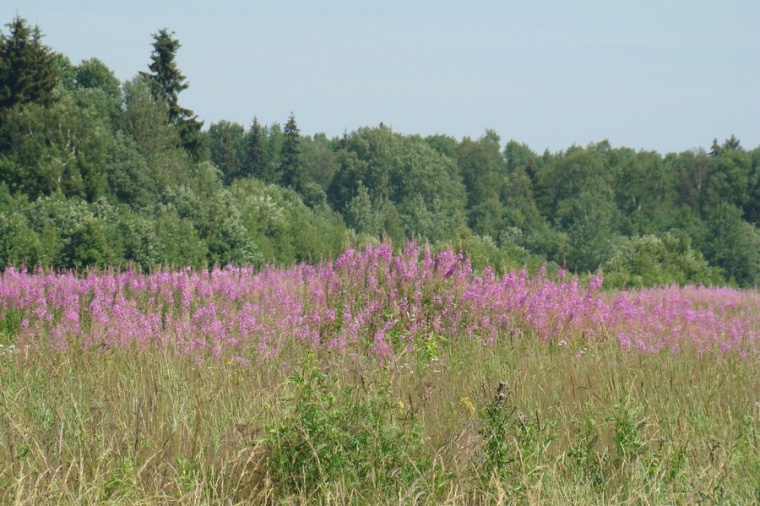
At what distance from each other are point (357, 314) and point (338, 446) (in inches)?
179

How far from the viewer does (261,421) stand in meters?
4.41

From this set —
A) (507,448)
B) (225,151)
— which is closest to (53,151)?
(507,448)

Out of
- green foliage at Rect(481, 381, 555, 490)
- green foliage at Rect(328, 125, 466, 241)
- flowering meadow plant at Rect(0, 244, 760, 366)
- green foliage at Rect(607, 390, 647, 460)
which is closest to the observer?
green foliage at Rect(481, 381, 555, 490)

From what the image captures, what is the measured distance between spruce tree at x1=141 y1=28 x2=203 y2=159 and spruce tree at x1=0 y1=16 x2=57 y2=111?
6.27 m

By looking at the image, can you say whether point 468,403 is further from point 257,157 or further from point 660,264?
point 257,157

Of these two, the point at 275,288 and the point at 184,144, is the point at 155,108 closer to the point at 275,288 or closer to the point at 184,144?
the point at 184,144

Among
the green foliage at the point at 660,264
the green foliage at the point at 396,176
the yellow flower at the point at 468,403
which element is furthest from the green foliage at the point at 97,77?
the yellow flower at the point at 468,403

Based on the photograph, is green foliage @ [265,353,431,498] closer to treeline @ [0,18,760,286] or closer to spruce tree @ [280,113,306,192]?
treeline @ [0,18,760,286]

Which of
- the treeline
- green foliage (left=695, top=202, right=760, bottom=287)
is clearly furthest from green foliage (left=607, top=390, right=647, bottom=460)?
green foliage (left=695, top=202, right=760, bottom=287)

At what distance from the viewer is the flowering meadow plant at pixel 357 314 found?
741 centimetres

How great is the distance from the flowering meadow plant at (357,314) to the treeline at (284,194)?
1.79 ft

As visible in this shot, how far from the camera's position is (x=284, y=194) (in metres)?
53.3

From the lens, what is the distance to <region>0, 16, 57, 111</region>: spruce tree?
117 feet

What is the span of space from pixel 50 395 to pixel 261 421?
1543 mm
